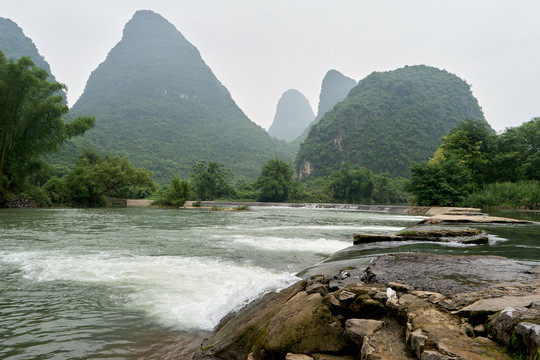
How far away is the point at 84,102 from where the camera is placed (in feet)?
390

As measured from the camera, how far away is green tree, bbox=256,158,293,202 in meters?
54.1

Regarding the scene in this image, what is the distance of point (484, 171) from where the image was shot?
2891 centimetres

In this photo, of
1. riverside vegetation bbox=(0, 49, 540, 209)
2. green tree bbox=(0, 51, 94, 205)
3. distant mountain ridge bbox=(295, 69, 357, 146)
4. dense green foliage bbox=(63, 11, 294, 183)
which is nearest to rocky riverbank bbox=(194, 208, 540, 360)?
riverside vegetation bbox=(0, 49, 540, 209)

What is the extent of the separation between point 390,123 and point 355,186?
42.4 m

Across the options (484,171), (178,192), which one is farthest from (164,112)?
(484,171)

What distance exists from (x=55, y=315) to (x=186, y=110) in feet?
402

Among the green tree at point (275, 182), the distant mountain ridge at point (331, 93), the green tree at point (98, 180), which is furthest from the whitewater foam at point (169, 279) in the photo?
the distant mountain ridge at point (331, 93)

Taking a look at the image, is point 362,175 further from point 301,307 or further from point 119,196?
point 301,307

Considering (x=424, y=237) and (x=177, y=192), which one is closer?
(x=424, y=237)

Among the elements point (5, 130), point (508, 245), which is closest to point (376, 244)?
point (508, 245)

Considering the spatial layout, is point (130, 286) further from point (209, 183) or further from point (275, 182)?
point (209, 183)

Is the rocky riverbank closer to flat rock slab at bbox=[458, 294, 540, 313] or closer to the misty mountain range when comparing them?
flat rock slab at bbox=[458, 294, 540, 313]

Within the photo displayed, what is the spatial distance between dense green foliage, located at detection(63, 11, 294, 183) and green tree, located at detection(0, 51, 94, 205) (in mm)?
33284

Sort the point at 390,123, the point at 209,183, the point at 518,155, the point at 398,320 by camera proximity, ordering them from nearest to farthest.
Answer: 1. the point at 398,320
2. the point at 518,155
3. the point at 209,183
4. the point at 390,123
